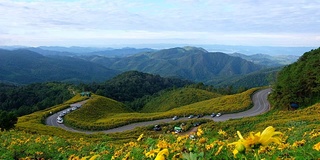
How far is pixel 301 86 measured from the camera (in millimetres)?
46344

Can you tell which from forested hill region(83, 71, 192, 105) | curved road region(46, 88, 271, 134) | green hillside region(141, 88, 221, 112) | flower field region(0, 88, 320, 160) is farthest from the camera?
forested hill region(83, 71, 192, 105)

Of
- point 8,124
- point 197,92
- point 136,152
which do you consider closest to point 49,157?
point 136,152

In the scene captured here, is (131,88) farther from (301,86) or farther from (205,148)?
(205,148)

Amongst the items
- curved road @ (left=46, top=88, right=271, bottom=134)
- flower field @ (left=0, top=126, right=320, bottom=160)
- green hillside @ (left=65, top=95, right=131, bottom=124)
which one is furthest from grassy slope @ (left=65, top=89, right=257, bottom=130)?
flower field @ (left=0, top=126, right=320, bottom=160)

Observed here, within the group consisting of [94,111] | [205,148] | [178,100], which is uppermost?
[205,148]

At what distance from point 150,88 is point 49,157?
143161 millimetres

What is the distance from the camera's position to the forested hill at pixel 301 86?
147 feet

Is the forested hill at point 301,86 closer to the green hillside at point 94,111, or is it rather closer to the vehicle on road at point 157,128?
the vehicle on road at point 157,128

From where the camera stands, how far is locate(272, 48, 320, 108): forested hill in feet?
147

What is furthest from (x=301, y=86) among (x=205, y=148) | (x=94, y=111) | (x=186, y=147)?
(x=186, y=147)

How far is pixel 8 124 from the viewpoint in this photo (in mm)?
33438

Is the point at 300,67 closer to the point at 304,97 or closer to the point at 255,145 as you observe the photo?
the point at 304,97

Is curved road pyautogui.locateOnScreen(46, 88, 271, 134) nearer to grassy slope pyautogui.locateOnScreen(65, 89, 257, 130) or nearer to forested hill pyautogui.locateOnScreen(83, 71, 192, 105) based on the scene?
grassy slope pyautogui.locateOnScreen(65, 89, 257, 130)

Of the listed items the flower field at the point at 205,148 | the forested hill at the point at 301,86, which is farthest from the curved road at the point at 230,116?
the flower field at the point at 205,148
